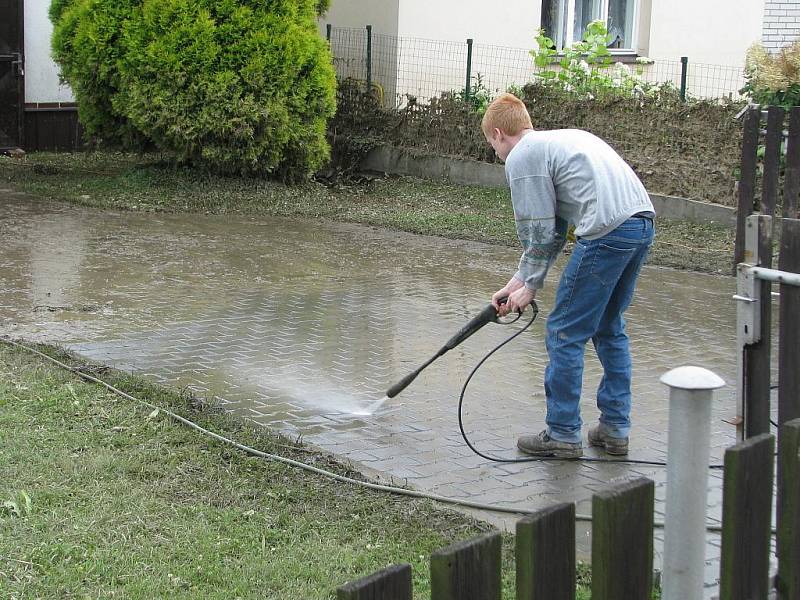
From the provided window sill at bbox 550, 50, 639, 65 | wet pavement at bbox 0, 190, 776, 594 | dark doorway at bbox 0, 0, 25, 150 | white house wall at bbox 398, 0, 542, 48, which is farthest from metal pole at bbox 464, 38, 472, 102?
dark doorway at bbox 0, 0, 25, 150

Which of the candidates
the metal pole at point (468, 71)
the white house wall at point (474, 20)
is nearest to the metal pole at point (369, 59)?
the white house wall at point (474, 20)

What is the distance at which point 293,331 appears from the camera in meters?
7.62

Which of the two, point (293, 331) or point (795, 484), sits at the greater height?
point (795, 484)

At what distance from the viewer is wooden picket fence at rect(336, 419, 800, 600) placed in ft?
7.24

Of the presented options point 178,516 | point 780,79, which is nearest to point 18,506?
point 178,516

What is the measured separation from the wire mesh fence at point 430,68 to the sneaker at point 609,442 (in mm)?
10319

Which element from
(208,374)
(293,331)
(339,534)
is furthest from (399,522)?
(293,331)

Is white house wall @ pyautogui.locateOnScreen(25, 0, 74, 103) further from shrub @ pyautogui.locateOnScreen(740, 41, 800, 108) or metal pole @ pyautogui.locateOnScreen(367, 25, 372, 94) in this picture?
shrub @ pyautogui.locateOnScreen(740, 41, 800, 108)

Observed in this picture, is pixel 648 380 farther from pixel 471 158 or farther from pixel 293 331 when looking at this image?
pixel 471 158

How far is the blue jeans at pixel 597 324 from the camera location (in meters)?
5.04

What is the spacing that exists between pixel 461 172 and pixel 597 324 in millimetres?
9844

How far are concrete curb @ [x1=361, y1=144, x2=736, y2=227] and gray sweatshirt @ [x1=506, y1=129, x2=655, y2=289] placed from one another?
742cm

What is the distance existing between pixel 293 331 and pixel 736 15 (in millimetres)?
12263

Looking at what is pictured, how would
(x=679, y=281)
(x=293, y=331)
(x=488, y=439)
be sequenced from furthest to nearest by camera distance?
(x=679, y=281) → (x=293, y=331) → (x=488, y=439)
